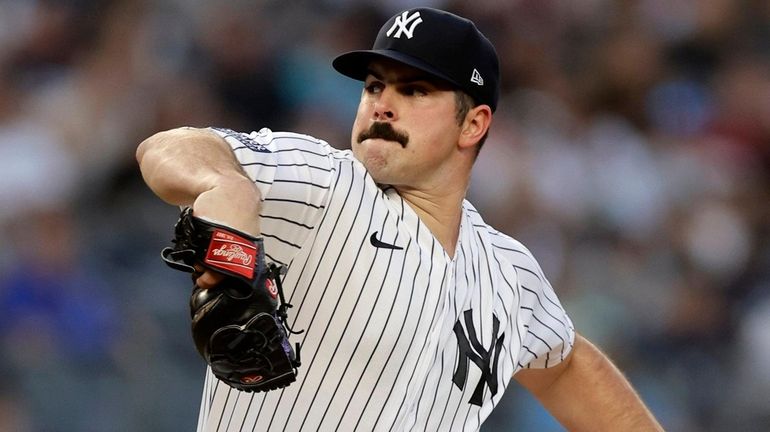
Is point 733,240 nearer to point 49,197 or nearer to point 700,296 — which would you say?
point 700,296

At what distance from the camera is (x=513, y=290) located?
144 inches

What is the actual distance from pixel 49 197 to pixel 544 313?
10.1ft

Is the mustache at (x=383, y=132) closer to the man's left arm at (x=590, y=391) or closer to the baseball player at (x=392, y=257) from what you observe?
the baseball player at (x=392, y=257)

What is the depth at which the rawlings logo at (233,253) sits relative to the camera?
2.34 metres

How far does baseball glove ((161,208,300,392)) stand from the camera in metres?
2.35

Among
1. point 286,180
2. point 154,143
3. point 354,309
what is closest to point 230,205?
point 154,143

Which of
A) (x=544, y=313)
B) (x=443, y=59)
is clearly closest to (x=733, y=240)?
(x=544, y=313)

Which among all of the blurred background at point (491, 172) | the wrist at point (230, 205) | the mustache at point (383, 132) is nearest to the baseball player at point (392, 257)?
the mustache at point (383, 132)

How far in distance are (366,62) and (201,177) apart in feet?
3.36

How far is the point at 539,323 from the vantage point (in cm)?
377

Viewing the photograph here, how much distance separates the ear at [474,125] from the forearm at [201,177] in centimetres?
96

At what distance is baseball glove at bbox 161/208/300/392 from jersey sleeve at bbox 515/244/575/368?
138 cm

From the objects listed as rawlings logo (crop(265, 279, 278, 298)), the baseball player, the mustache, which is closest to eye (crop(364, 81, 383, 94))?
the baseball player

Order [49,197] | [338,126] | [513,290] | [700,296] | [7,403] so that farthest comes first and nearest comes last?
[700,296] < [338,126] < [49,197] < [7,403] < [513,290]
